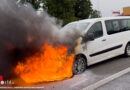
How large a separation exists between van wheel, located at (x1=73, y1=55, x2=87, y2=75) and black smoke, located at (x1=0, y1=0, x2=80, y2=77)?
564 mm

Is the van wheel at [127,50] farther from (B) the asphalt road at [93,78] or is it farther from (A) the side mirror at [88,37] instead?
(A) the side mirror at [88,37]

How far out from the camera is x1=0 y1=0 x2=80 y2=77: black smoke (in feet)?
14.2

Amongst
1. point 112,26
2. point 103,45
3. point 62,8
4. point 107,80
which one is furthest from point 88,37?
point 62,8

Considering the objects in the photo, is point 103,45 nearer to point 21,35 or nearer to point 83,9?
point 21,35

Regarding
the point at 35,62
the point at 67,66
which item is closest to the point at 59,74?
the point at 67,66

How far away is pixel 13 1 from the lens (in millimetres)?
4699

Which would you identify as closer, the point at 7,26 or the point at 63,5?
the point at 7,26

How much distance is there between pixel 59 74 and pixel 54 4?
16.9m

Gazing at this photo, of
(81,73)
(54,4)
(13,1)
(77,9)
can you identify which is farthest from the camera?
(77,9)

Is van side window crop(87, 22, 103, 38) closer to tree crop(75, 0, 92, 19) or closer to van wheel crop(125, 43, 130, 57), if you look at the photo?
van wheel crop(125, 43, 130, 57)

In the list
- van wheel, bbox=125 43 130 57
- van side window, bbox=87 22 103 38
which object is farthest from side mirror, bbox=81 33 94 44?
van wheel, bbox=125 43 130 57

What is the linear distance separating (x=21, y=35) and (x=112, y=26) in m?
3.72

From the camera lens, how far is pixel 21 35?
14.6 feet

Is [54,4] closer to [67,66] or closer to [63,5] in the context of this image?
[63,5]
